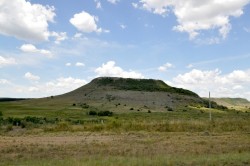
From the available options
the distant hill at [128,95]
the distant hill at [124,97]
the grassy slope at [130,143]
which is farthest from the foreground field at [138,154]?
the distant hill at [128,95]

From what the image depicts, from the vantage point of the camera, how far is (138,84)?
145 m

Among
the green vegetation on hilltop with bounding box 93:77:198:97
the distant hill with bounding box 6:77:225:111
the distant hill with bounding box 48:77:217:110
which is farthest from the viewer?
the green vegetation on hilltop with bounding box 93:77:198:97

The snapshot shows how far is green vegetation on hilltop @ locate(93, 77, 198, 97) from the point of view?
137 meters

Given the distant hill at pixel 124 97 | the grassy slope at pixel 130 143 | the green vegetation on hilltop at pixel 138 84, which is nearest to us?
the grassy slope at pixel 130 143

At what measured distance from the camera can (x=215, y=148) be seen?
23.9 metres

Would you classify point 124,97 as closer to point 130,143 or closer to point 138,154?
point 130,143

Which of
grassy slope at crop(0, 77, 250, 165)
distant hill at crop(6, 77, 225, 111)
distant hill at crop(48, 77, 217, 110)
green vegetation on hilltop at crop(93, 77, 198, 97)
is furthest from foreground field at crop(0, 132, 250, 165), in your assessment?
green vegetation on hilltop at crop(93, 77, 198, 97)

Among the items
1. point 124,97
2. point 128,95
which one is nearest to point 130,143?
point 124,97

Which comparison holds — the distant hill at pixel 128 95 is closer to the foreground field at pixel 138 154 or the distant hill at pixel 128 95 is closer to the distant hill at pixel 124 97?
the distant hill at pixel 124 97

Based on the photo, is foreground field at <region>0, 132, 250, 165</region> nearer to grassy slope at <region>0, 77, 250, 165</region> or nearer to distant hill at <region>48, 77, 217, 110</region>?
grassy slope at <region>0, 77, 250, 165</region>

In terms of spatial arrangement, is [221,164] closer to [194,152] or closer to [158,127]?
[194,152]

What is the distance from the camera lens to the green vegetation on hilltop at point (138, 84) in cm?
13738

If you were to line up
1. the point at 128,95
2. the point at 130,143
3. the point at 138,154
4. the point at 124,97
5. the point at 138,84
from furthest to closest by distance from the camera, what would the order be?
the point at 138,84 → the point at 128,95 → the point at 124,97 → the point at 130,143 → the point at 138,154

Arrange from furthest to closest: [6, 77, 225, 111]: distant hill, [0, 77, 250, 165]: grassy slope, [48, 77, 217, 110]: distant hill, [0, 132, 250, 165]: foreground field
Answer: [48, 77, 217, 110]: distant hill < [6, 77, 225, 111]: distant hill < [0, 77, 250, 165]: grassy slope < [0, 132, 250, 165]: foreground field
